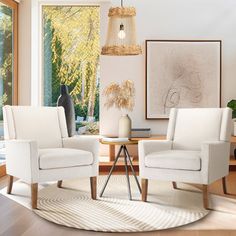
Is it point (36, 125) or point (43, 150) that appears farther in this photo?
point (36, 125)

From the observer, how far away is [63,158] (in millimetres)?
3990

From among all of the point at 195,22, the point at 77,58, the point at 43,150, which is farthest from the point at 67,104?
the point at 195,22

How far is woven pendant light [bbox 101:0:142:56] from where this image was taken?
467cm

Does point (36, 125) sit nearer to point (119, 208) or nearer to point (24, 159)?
point (24, 159)

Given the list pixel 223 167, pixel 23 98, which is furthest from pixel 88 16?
pixel 223 167

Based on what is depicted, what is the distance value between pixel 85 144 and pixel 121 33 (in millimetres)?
1252

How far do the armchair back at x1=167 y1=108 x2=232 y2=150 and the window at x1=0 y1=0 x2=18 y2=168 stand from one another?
2252 mm

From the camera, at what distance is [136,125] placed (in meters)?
6.40

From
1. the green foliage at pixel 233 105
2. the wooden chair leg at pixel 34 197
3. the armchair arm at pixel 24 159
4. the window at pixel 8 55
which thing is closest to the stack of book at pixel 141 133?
the green foliage at pixel 233 105

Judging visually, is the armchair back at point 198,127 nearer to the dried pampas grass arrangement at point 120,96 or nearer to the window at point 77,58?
the dried pampas grass arrangement at point 120,96

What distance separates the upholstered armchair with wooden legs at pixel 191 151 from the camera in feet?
12.7

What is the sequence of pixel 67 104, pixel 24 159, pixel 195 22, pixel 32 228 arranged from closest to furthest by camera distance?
pixel 32 228 → pixel 24 159 → pixel 67 104 → pixel 195 22

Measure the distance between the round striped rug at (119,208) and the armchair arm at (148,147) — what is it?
0.36 m

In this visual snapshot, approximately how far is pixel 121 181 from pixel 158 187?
54 centimetres
